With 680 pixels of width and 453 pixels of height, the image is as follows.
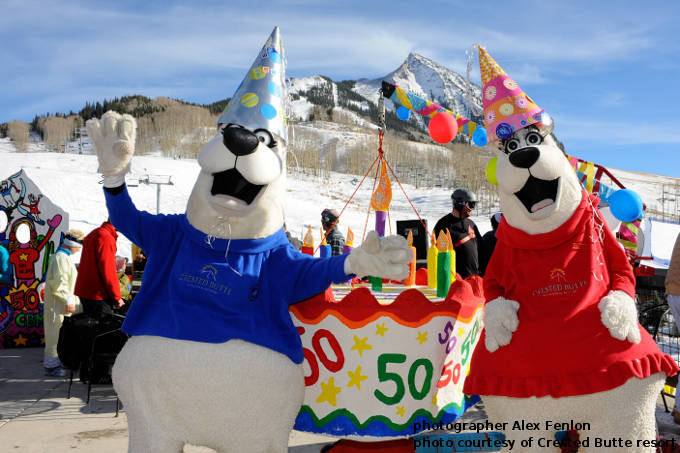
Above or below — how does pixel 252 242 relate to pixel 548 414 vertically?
above

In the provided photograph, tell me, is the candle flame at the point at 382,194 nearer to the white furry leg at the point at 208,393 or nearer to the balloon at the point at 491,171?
the balloon at the point at 491,171

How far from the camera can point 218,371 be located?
7.84 feet

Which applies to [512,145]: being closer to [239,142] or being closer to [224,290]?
[239,142]

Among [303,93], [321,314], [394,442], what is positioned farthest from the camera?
[303,93]

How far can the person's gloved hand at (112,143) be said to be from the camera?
2.60 m

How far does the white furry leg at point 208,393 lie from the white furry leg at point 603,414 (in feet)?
3.54

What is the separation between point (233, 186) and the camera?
2.56 meters

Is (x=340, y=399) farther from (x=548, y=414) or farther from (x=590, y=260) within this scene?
(x=590, y=260)

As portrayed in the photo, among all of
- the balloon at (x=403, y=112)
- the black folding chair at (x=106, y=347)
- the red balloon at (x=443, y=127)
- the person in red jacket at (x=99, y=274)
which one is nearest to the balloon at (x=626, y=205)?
the red balloon at (x=443, y=127)

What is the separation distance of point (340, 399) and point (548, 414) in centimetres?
96

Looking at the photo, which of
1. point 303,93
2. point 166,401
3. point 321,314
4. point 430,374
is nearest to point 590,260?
point 430,374

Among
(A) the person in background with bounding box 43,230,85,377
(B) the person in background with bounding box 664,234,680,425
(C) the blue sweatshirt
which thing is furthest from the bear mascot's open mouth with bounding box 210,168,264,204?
(A) the person in background with bounding box 43,230,85,377

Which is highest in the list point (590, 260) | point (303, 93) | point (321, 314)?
point (303, 93)

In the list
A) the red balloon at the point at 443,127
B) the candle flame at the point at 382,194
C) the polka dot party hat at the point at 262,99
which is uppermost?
the red balloon at the point at 443,127
